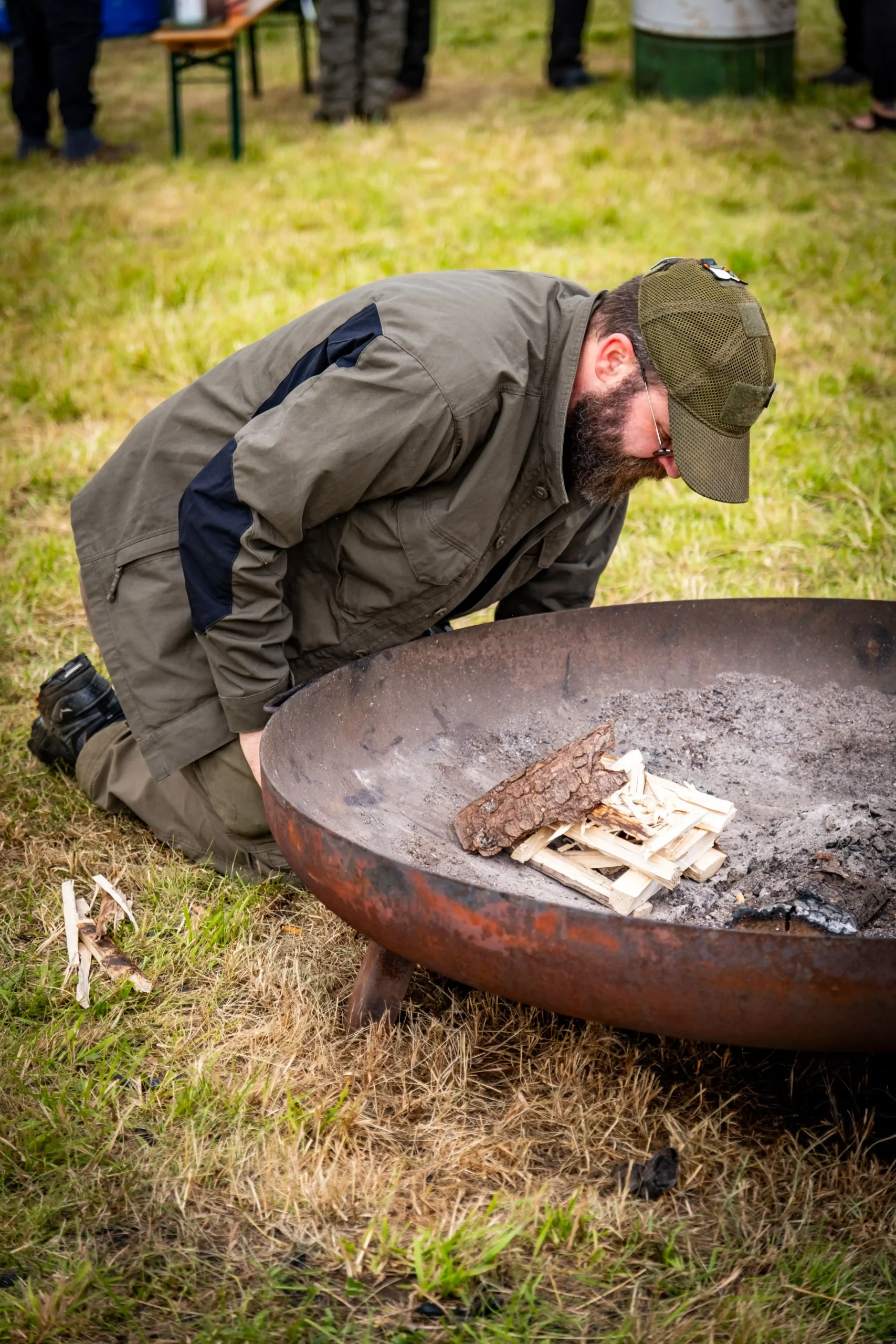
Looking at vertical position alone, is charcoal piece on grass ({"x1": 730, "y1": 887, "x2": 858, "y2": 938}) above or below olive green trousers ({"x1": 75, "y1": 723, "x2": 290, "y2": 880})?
above

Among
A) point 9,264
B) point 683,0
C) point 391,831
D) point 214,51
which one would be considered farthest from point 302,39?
point 391,831

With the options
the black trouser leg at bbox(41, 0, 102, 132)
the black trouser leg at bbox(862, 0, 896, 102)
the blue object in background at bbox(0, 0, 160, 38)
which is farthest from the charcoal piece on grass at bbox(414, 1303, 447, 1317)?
the blue object in background at bbox(0, 0, 160, 38)

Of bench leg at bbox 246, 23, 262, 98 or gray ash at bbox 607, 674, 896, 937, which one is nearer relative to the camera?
gray ash at bbox 607, 674, 896, 937

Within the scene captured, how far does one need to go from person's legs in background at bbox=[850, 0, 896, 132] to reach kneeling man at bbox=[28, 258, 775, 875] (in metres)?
5.51

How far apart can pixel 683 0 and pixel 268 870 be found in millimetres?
6909

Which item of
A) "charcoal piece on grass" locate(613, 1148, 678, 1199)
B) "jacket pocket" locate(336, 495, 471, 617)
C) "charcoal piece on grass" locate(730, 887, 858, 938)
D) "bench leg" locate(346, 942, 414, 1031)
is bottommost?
"charcoal piece on grass" locate(613, 1148, 678, 1199)

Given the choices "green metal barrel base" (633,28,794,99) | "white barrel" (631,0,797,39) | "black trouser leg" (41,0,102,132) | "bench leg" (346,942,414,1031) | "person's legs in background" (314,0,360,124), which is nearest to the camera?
"bench leg" (346,942,414,1031)

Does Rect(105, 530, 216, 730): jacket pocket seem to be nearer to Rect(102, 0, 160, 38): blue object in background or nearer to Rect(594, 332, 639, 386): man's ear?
Rect(594, 332, 639, 386): man's ear

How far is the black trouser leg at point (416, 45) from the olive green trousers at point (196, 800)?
7.22m

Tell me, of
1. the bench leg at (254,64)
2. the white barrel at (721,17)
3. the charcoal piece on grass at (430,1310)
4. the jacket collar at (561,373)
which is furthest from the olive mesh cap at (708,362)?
the bench leg at (254,64)

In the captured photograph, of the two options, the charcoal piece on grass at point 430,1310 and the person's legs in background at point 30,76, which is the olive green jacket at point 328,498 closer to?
the charcoal piece on grass at point 430,1310

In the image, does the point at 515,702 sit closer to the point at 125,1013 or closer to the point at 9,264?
the point at 125,1013

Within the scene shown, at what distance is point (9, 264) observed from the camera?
5891mm

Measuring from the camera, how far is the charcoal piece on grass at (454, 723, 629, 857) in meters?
2.09
